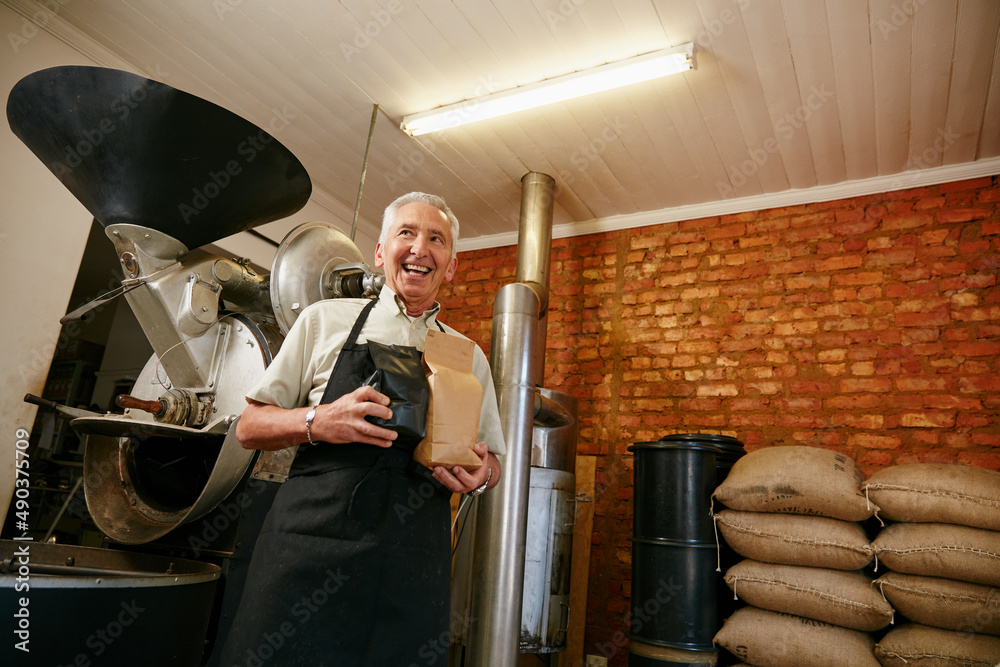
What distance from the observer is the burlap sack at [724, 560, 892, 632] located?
7.79 ft

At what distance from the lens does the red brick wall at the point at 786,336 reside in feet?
10.5

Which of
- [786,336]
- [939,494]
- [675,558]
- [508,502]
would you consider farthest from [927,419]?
[508,502]

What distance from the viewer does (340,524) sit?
1.22 metres

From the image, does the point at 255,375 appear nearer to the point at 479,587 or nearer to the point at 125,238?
the point at 125,238

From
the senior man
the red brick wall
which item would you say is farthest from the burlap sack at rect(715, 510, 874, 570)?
the senior man

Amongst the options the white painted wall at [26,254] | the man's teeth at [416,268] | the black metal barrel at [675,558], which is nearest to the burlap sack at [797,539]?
the black metal barrel at [675,558]

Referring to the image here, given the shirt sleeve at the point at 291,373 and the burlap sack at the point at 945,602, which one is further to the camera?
the burlap sack at the point at 945,602

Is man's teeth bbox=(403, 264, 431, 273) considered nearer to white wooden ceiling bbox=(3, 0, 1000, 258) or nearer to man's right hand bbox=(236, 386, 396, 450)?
man's right hand bbox=(236, 386, 396, 450)

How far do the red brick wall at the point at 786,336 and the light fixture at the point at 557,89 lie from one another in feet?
4.58

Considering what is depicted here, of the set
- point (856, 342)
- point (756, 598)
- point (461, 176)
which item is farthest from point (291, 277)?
point (856, 342)

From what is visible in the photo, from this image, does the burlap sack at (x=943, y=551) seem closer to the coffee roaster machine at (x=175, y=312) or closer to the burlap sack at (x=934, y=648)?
the burlap sack at (x=934, y=648)

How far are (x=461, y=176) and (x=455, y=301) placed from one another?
110 centimetres

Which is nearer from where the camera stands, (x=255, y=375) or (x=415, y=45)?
(x=255, y=375)

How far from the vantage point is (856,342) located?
341 centimetres
